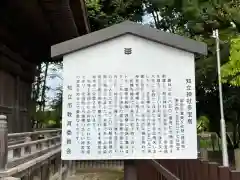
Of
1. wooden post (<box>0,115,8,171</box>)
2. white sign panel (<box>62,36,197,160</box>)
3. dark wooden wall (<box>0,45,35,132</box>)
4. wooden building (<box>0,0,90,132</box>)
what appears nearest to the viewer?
white sign panel (<box>62,36,197,160</box>)

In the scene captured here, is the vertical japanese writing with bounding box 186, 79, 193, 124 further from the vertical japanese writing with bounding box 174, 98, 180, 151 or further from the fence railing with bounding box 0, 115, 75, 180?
the fence railing with bounding box 0, 115, 75, 180

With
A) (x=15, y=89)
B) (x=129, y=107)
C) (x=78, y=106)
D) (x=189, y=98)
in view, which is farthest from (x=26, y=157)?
(x=15, y=89)

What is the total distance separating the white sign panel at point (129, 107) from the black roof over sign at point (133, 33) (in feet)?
0.38

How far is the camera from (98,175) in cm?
1630

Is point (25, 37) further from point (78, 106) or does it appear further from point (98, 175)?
point (78, 106)

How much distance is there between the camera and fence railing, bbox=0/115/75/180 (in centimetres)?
523

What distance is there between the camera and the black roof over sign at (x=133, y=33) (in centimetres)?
462

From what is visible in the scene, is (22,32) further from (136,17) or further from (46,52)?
(136,17)

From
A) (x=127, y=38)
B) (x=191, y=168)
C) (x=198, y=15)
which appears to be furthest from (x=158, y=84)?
(x=198, y=15)

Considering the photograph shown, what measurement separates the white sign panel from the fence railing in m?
1.09

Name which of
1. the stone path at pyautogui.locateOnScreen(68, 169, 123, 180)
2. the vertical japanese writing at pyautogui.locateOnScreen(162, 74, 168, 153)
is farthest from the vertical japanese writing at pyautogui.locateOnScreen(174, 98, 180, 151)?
the stone path at pyautogui.locateOnScreen(68, 169, 123, 180)

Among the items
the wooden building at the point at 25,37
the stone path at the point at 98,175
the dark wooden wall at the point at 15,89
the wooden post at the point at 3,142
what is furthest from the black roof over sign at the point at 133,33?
the stone path at the point at 98,175

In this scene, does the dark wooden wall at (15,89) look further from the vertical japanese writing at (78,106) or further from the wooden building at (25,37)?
the vertical japanese writing at (78,106)

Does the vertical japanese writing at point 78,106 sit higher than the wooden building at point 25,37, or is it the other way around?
the wooden building at point 25,37
